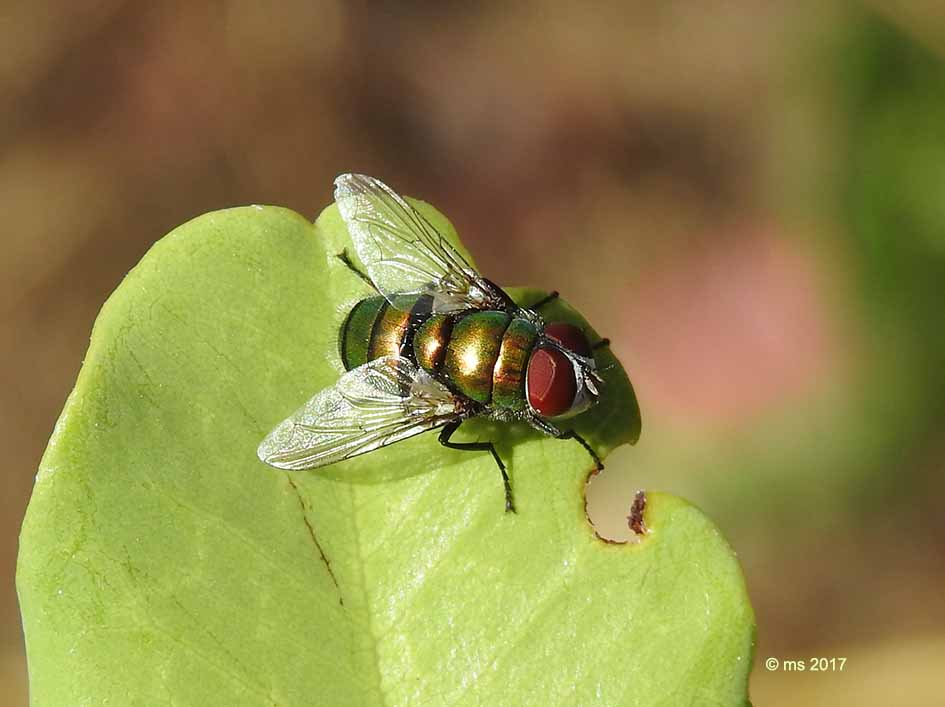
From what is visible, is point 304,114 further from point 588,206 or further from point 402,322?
point 402,322

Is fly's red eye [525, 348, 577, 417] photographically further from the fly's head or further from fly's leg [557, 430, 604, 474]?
fly's leg [557, 430, 604, 474]

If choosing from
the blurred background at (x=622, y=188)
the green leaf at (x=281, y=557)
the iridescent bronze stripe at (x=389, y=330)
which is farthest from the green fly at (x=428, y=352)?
the blurred background at (x=622, y=188)

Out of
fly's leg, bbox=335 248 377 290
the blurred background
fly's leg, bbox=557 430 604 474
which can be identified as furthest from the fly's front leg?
the blurred background

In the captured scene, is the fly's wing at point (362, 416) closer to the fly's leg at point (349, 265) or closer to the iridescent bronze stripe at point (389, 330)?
the iridescent bronze stripe at point (389, 330)

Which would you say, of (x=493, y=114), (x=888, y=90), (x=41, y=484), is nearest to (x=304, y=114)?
(x=493, y=114)

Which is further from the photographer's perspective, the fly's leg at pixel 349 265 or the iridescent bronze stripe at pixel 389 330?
the iridescent bronze stripe at pixel 389 330

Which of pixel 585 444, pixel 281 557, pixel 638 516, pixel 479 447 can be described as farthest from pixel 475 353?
pixel 281 557
